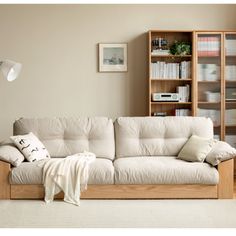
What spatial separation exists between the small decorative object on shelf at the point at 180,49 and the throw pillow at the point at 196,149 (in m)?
1.46

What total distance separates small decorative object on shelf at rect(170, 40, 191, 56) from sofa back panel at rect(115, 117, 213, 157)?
3.77 ft

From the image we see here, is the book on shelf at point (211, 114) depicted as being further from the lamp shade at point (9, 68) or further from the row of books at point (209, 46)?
the lamp shade at point (9, 68)

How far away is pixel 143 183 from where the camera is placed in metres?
4.17

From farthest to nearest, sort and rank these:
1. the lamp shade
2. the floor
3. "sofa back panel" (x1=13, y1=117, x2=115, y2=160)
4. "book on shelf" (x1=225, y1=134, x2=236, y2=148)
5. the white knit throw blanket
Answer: "book on shelf" (x1=225, y1=134, x2=236, y2=148) → "sofa back panel" (x1=13, y1=117, x2=115, y2=160) → the lamp shade → the white knit throw blanket → the floor

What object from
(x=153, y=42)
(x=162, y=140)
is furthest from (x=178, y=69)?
(x=162, y=140)

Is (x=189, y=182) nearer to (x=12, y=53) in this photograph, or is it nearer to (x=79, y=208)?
(x=79, y=208)

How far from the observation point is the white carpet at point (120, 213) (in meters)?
3.51

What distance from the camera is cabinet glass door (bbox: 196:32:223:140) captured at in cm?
556

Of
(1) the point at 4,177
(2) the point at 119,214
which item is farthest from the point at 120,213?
(1) the point at 4,177

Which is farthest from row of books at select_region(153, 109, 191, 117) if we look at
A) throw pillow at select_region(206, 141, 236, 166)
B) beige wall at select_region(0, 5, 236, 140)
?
throw pillow at select_region(206, 141, 236, 166)

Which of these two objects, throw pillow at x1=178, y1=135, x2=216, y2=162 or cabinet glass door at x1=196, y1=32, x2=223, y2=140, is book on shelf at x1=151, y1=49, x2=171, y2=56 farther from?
throw pillow at x1=178, y1=135, x2=216, y2=162

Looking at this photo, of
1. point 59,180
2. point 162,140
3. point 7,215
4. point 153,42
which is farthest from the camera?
point 153,42

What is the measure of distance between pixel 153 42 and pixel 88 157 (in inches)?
79.1

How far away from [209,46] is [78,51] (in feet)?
5.69
